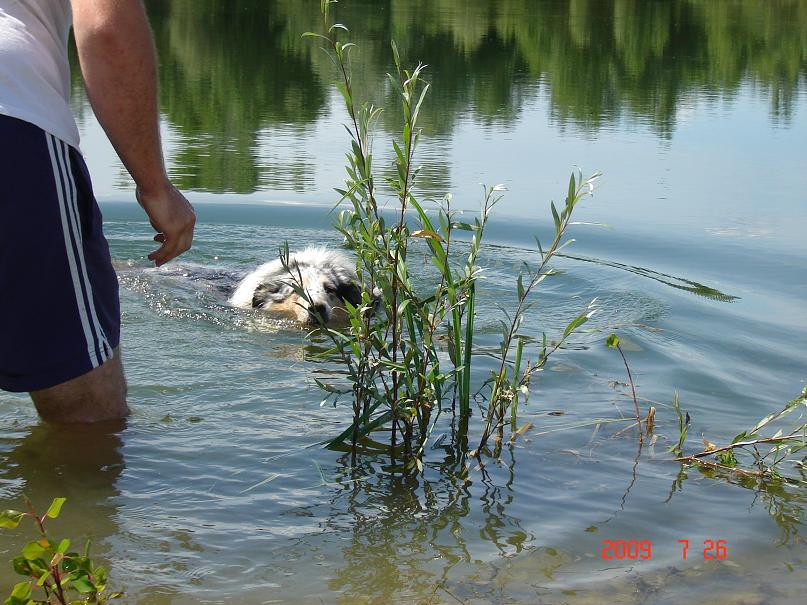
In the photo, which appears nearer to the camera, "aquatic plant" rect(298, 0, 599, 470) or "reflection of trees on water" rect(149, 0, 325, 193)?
"aquatic plant" rect(298, 0, 599, 470)

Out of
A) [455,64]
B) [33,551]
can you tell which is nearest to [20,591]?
[33,551]

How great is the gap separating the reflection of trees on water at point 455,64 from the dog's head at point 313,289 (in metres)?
2.59

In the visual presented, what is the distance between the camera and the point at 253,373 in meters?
5.26

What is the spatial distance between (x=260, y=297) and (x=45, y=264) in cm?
355

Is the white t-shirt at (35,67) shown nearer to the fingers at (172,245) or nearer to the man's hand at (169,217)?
the man's hand at (169,217)

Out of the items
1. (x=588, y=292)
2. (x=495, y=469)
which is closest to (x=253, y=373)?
(x=495, y=469)

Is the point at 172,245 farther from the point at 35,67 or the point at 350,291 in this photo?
the point at 350,291

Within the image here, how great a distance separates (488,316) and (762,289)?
6.14 ft

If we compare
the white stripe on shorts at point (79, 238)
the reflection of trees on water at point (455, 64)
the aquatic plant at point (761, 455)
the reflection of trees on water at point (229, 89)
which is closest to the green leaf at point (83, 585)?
the white stripe on shorts at point (79, 238)

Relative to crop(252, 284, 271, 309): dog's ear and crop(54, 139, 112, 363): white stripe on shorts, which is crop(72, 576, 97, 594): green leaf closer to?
crop(54, 139, 112, 363): white stripe on shorts

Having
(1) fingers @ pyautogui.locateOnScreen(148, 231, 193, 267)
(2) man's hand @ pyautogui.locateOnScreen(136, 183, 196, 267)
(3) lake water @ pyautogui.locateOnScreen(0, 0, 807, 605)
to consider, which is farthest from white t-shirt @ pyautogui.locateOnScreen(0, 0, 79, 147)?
(3) lake water @ pyautogui.locateOnScreen(0, 0, 807, 605)

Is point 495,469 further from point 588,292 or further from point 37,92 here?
point 588,292

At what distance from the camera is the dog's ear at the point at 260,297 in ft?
22.6

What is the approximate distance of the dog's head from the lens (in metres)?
6.68
